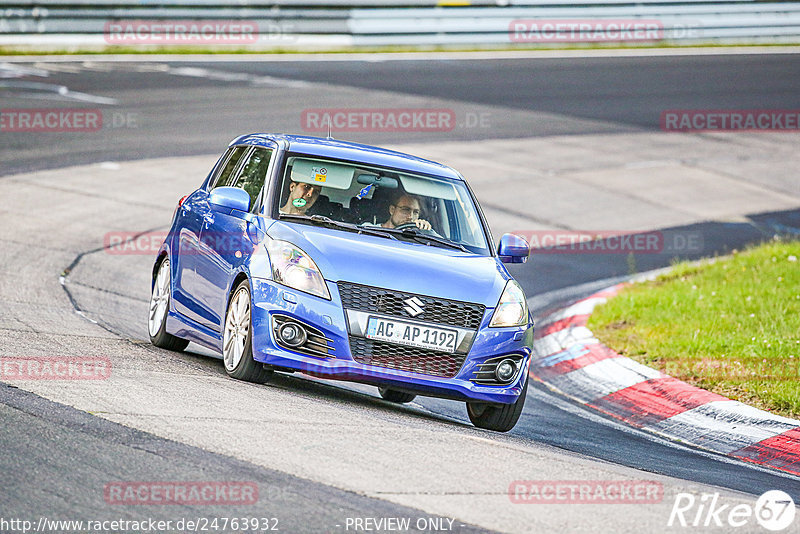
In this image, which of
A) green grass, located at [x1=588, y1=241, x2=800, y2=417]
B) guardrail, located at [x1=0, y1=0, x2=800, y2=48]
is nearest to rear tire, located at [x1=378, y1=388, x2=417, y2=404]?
green grass, located at [x1=588, y1=241, x2=800, y2=417]

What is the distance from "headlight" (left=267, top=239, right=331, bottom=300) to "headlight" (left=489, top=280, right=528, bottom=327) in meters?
1.13

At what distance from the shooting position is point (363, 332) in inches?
297

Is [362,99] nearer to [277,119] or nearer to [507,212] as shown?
[277,119]

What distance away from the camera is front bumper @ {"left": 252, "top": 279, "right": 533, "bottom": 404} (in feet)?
24.7

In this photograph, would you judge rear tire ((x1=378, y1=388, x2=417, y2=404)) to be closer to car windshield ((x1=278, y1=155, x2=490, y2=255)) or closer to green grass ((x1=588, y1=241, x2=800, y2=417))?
car windshield ((x1=278, y1=155, x2=490, y2=255))

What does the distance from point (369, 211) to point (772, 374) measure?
3761 millimetres

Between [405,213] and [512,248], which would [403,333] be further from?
[512,248]

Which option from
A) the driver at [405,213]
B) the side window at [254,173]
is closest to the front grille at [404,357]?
the driver at [405,213]

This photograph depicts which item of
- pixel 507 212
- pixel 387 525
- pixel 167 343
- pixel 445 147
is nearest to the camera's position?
pixel 387 525

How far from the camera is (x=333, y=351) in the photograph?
297 inches

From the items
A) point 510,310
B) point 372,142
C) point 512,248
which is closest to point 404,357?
point 510,310

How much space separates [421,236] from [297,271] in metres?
1.19

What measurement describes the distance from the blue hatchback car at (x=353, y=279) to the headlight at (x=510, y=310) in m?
0.01

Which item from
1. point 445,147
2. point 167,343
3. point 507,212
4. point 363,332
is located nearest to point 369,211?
point 363,332
